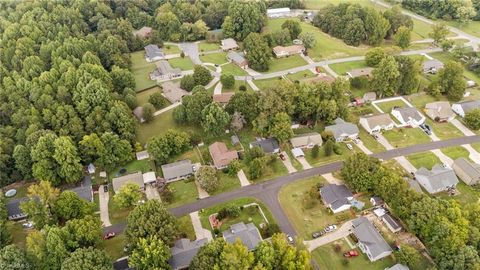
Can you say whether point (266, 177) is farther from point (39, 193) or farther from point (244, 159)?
point (39, 193)

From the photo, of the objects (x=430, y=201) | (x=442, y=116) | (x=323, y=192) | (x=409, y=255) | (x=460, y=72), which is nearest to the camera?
(x=409, y=255)

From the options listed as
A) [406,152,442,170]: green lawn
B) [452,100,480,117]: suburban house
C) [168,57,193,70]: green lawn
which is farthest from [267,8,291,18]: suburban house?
[406,152,442,170]: green lawn

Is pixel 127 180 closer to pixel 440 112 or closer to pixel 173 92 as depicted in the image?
pixel 173 92

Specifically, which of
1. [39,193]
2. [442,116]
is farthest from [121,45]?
[442,116]

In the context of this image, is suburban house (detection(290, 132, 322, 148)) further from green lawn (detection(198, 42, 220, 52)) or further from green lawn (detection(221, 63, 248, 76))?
green lawn (detection(198, 42, 220, 52))

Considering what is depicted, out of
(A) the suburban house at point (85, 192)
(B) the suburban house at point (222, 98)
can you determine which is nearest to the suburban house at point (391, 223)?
(B) the suburban house at point (222, 98)
